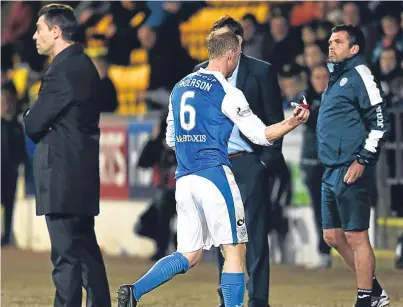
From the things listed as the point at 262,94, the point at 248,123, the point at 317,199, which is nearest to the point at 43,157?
the point at 248,123

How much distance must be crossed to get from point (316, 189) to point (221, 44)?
616cm

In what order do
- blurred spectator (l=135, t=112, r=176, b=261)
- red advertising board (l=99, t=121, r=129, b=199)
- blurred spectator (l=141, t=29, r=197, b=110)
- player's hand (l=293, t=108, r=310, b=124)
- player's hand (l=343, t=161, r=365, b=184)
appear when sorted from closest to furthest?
player's hand (l=293, t=108, r=310, b=124), player's hand (l=343, t=161, r=365, b=184), blurred spectator (l=135, t=112, r=176, b=261), blurred spectator (l=141, t=29, r=197, b=110), red advertising board (l=99, t=121, r=129, b=199)

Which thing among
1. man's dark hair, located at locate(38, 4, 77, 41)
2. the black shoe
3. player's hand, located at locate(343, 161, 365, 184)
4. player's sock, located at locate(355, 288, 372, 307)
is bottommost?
player's sock, located at locate(355, 288, 372, 307)

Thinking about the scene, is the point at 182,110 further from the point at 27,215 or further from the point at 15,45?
the point at 15,45

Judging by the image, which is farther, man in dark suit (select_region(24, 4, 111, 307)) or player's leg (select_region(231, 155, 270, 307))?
player's leg (select_region(231, 155, 270, 307))

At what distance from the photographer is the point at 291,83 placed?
1487 centimetres

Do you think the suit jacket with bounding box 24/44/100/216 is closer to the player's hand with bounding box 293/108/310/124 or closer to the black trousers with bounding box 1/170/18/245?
the player's hand with bounding box 293/108/310/124

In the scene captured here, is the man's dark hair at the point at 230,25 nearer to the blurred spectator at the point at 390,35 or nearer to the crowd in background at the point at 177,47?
the crowd in background at the point at 177,47

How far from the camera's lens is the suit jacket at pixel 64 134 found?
8.67 meters

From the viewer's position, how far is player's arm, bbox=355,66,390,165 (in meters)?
9.77

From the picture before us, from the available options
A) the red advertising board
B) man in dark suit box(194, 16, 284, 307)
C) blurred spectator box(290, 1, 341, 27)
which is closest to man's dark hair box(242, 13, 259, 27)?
blurred spectator box(290, 1, 341, 27)

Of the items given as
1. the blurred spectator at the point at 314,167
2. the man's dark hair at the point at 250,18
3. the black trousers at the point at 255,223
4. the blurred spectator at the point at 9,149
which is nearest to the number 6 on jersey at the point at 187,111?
the black trousers at the point at 255,223

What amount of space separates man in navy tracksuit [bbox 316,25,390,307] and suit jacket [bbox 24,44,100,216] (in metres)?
2.09

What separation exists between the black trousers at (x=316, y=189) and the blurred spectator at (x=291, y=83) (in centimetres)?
92
